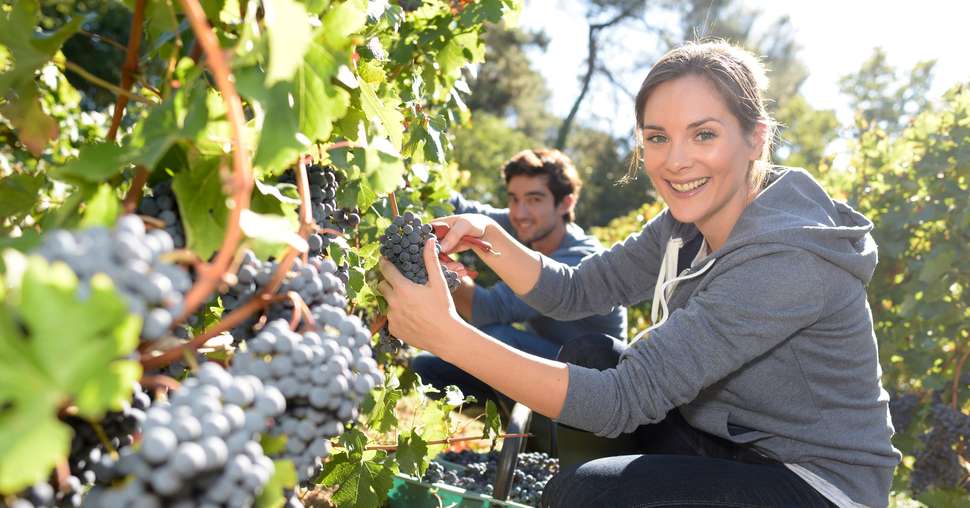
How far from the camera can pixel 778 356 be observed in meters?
2.10

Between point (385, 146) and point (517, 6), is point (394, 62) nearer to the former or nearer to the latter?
point (517, 6)

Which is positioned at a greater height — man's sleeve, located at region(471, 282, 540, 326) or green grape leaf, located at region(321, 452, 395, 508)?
green grape leaf, located at region(321, 452, 395, 508)

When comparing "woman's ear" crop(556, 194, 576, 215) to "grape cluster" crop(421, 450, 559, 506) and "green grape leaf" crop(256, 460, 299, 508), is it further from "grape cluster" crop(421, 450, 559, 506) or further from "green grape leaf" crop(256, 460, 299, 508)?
"green grape leaf" crop(256, 460, 299, 508)

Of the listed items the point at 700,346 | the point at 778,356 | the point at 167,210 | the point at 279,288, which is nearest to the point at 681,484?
the point at 700,346

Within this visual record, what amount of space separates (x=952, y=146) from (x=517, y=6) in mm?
2774

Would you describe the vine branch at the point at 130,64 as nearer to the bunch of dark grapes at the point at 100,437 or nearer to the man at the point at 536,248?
the bunch of dark grapes at the point at 100,437

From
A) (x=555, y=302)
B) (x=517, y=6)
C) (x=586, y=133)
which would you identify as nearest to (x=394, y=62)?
(x=517, y=6)

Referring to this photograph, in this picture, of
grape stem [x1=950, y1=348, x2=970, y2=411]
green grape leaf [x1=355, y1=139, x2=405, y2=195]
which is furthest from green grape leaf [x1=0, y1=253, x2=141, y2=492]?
grape stem [x1=950, y1=348, x2=970, y2=411]

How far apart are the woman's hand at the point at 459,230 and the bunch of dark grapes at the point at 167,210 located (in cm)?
92

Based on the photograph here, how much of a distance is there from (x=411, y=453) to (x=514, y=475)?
67 centimetres

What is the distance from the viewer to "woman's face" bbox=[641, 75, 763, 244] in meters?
2.17

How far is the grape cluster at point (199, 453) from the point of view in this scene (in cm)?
78

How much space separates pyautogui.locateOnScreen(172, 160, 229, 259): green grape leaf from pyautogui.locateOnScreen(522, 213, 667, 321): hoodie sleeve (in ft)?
5.61

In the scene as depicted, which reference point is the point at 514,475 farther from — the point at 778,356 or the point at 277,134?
the point at 277,134
